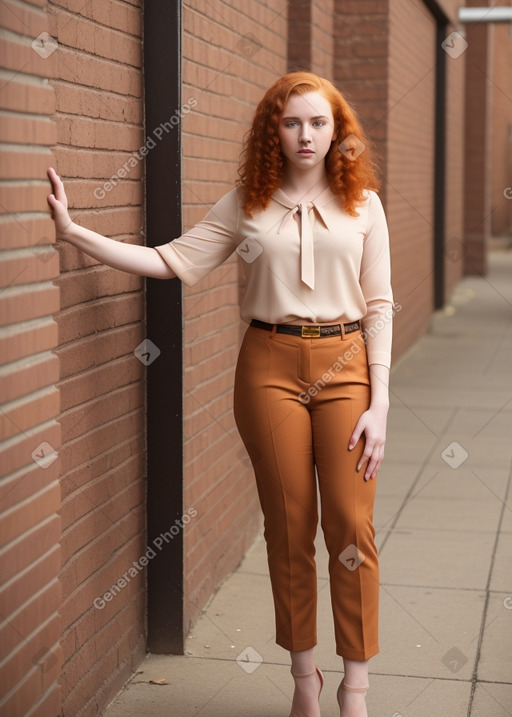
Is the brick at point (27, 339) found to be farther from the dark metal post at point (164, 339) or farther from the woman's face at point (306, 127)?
the dark metal post at point (164, 339)

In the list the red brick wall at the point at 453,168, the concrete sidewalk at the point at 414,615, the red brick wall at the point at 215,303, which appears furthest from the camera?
the red brick wall at the point at 453,168

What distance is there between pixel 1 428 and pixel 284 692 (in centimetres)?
182

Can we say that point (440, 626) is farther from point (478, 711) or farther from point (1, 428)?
point (1, 428)

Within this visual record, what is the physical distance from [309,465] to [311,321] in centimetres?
44

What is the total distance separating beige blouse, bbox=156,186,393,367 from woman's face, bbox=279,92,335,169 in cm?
14

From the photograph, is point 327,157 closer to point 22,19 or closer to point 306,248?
point 306,248

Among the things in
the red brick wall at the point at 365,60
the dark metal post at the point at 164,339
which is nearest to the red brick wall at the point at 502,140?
the red brick wall at the point at 365,60

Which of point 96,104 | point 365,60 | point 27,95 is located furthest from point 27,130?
point 365,60

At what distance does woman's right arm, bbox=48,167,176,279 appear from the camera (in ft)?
9.82

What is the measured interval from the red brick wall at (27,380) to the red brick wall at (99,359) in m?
0.31

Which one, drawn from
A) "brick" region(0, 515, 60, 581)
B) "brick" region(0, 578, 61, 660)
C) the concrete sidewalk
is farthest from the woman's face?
the concrete sidewalk

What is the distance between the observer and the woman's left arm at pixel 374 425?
11.2ft

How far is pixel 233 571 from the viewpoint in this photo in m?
5.26

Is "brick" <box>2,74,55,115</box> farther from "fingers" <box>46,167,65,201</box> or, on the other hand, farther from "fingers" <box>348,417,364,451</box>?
"fingers" <box>348,417,364,451</box>
